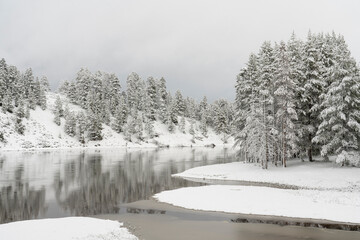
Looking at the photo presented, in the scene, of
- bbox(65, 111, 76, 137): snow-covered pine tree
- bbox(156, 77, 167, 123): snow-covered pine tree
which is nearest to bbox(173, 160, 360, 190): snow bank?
bbox(65, 111, 76, 137): snow-covered pine tree

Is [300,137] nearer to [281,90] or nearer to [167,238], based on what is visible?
[281,90]

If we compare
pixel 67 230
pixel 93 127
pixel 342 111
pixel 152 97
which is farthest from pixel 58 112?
pixel 67 230

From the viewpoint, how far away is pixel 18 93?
338 feet

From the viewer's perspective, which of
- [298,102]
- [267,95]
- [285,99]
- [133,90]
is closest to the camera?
[285,99]

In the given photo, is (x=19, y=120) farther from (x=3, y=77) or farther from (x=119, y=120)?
(x=119, y=120)

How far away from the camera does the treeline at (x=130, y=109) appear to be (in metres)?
107

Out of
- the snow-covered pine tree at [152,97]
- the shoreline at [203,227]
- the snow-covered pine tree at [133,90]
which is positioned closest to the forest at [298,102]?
the shoreline at [203,227]

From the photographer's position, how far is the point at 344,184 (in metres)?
27.1

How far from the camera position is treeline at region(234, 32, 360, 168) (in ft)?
105

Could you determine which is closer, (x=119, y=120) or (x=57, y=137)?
(x=57, y=137)

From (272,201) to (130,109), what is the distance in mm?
112845

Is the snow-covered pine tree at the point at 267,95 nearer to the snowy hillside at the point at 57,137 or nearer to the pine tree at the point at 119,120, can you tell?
the snowy hillside at the point at 57,137

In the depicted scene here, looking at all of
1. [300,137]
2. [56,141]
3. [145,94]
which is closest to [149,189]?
[300,137]

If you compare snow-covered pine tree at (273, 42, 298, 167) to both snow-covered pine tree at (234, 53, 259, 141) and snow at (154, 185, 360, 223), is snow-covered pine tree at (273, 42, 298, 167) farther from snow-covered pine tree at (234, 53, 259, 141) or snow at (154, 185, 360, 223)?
snow at (154, 185, 360, 223)
